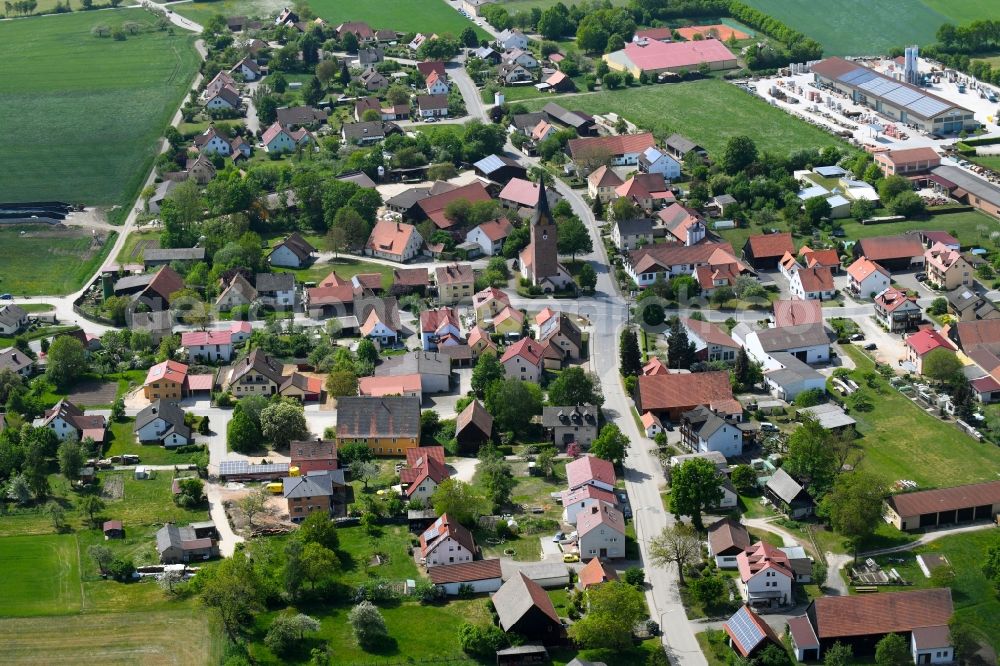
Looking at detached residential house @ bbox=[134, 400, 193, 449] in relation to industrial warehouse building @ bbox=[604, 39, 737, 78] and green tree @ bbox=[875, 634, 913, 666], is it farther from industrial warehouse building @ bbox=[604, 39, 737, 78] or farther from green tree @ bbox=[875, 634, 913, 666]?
industrial warehouse building @ bbox=[604, 39, 737, 78]

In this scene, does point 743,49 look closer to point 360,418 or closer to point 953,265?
point 953,265

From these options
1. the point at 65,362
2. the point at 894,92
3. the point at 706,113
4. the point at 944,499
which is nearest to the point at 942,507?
the point at 944,499

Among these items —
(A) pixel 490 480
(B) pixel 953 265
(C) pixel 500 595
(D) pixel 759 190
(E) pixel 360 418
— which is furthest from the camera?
(D) pixel 759 190

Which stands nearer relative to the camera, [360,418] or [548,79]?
[360,418]

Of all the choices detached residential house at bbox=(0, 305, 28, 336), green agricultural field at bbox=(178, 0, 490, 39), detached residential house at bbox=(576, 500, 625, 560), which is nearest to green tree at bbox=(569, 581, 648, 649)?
detached residential house at bbox=(576, 500, 625, 560)

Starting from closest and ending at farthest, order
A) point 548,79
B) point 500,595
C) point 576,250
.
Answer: point 500,595 → point 576,250 → point 548,79

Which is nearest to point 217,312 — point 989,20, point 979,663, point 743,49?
point 979,663

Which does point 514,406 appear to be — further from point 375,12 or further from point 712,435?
point 375,12

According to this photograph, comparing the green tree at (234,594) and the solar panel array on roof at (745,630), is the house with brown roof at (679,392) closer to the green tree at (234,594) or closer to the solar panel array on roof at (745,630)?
the solar panel array on roof at (745,630)
